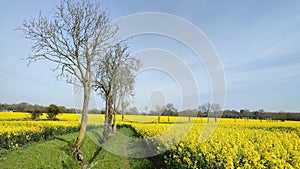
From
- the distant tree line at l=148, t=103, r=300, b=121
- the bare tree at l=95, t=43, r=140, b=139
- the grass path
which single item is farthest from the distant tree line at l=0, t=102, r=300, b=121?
the grass path

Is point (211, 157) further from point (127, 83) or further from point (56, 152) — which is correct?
point (127, 83)

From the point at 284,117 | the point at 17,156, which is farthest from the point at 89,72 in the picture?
the point at 284,117

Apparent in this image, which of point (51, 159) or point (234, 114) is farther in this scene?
point (234, 114)

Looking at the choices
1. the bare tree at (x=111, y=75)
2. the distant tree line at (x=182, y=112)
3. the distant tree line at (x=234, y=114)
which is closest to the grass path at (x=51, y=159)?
the bare tree at (x=111, y=75)

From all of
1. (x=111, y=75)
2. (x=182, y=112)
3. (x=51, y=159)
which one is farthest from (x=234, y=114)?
(x=51, y=159)

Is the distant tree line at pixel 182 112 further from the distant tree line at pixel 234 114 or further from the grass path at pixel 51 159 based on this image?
the grass path at pixel 51 159

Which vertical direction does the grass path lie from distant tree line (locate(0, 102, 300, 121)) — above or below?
below

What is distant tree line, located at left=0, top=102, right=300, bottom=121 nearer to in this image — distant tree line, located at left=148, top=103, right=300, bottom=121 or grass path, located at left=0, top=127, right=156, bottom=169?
distant tree line, located at left=148, top=103, right=300, bottom=121

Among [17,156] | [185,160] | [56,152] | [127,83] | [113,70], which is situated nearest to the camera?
[185,160]

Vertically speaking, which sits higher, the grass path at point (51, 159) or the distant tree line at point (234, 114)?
the distant tree line at point (234, 114)

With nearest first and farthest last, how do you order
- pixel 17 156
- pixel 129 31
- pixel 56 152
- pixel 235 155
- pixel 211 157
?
pixel 235 155, pixel 211 157, pixel 17 156, pixel 56 152, pixel 129 31

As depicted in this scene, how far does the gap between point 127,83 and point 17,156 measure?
895 inches

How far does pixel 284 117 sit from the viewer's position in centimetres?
5231

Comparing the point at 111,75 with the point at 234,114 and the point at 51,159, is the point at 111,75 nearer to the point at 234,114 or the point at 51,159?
the point at 51,159
